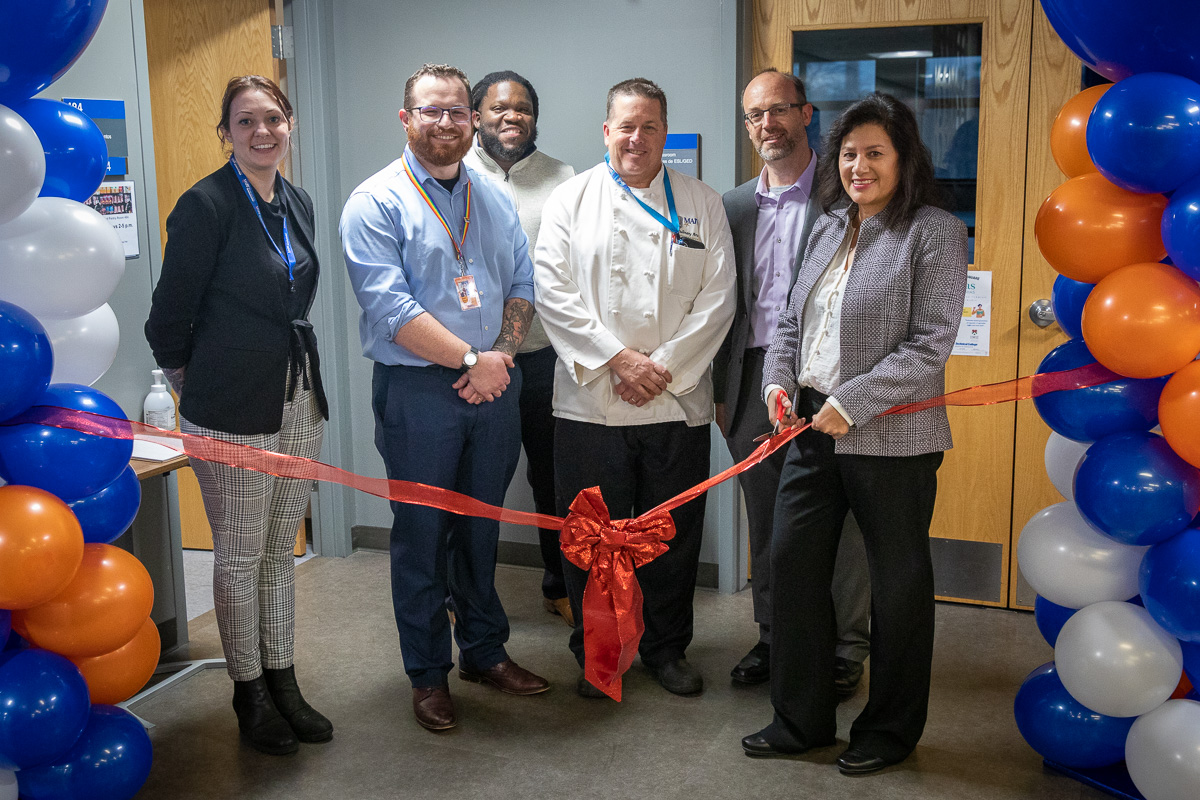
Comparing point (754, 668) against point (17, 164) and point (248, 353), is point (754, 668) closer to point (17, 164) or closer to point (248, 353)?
point (248, 353)

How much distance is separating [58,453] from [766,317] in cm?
178

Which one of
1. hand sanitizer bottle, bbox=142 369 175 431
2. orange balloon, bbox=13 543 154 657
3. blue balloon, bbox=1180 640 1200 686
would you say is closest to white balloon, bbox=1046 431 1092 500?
→ blue balloon, bbox=1180 640 1200 686

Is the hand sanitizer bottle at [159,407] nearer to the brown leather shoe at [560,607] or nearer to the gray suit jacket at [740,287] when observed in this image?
the brown leather shoe at [560,607]

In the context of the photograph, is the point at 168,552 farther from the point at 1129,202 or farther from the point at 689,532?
the point at 1129,202

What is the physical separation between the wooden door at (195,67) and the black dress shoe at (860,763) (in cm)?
231

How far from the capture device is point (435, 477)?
275 centimetres

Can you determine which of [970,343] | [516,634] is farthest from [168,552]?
[970,343]

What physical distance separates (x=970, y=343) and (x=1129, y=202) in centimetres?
136

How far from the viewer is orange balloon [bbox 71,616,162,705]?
219 centimetres

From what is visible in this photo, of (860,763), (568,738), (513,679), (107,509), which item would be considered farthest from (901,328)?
(107,509)

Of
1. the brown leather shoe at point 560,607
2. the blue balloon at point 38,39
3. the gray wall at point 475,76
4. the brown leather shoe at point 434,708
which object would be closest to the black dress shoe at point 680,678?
the brown leather shoe at point 560,607

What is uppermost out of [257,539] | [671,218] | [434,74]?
[434,74]

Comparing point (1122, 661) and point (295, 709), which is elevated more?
point (1122, 661)

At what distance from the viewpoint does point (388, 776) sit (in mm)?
2533
